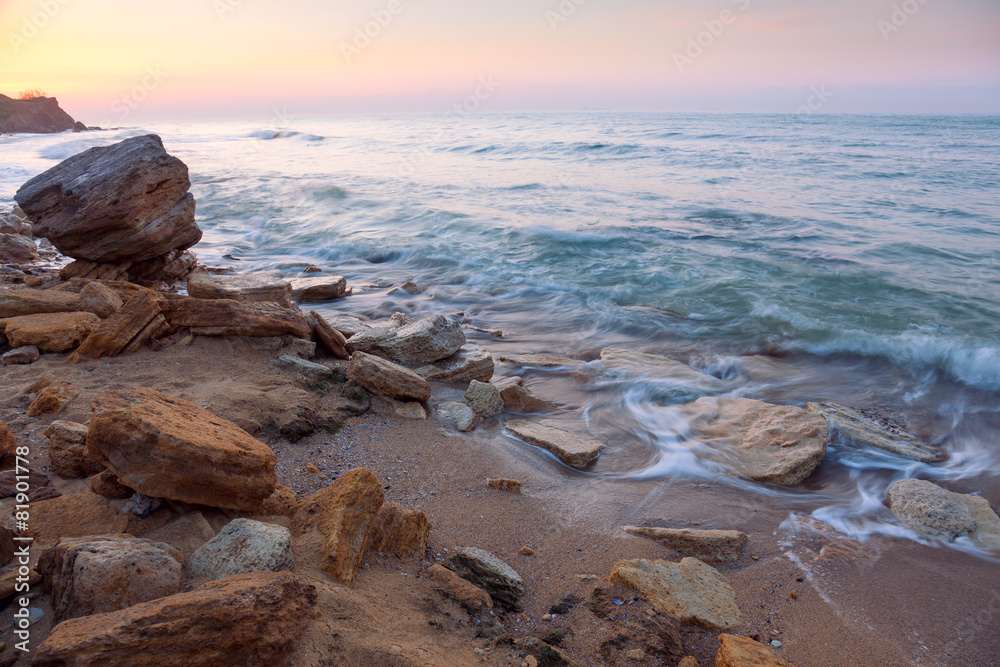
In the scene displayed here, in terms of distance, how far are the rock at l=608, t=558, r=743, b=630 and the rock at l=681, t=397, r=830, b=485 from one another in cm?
155

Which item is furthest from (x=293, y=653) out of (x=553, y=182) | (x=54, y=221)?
(x=553, y=182)

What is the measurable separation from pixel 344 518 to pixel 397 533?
31 centimetres

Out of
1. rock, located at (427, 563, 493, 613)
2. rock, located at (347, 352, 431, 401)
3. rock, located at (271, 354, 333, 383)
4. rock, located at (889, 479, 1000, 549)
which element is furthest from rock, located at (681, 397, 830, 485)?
rock, located at (271, 354, 333, 383)

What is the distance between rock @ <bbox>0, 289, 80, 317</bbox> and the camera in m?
4.72

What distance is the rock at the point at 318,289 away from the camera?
8164 millimetres

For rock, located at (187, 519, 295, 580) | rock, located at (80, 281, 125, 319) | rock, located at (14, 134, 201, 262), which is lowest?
rock, located at (187, 519, 295, 580)

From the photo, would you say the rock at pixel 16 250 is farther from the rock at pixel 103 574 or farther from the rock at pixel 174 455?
the rock at pixel 103 574

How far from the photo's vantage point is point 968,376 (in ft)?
20.4

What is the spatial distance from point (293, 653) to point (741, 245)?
1133 centimetres

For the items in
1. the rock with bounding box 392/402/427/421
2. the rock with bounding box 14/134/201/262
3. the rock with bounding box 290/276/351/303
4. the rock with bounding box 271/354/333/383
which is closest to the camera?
the rock with bounding box 392/402/427/421

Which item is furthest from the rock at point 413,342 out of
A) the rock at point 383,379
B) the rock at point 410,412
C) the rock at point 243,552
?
the rock at point 243,552

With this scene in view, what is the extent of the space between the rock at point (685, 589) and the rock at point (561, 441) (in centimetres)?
134

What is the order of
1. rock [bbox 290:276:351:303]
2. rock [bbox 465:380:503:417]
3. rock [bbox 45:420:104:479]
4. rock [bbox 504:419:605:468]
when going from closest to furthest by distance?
rock [bbox 45:420:104:479], rock [bbox 504:419:605:468], rock [bbox 465:380:503:417], rock [bbox 290:276:351:303]

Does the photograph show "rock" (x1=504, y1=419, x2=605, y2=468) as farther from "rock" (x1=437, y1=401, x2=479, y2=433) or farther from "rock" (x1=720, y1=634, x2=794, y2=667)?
"rock" (x1=720, y1=634, x2=794, y2=667)
